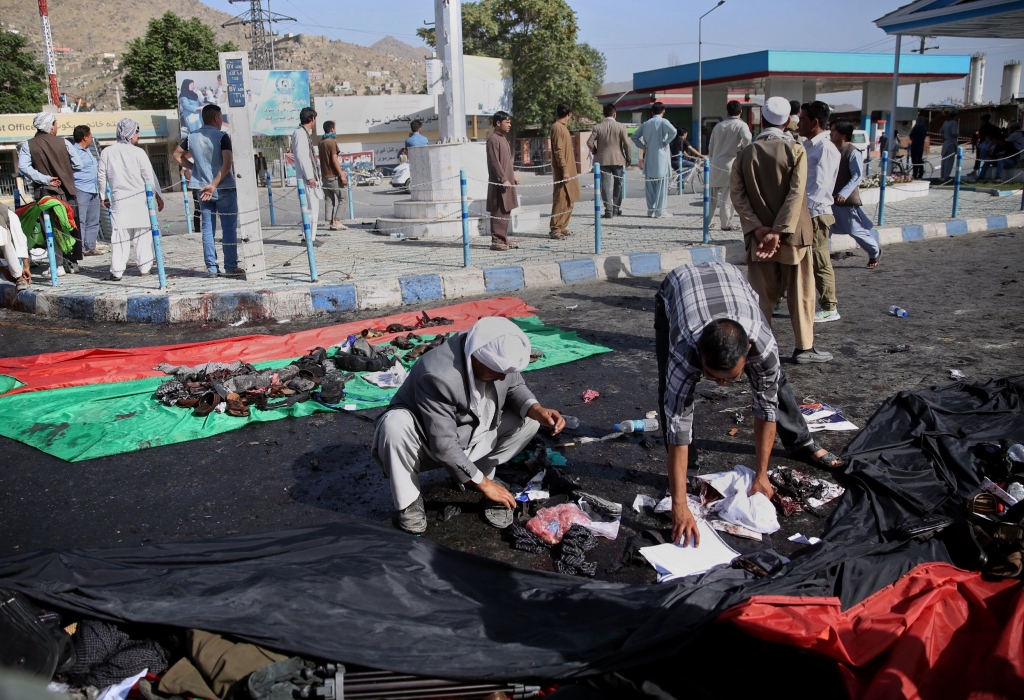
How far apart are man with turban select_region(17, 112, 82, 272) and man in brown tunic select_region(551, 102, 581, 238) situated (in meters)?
6.69

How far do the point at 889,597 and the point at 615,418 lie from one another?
8.13 feet

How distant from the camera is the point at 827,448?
4344 millimetres

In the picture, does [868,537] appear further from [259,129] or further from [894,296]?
[259,129]

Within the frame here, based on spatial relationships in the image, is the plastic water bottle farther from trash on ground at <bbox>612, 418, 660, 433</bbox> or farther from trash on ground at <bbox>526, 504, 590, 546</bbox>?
trash on ground at <bbox>526, 504, 590, 546</bbox>

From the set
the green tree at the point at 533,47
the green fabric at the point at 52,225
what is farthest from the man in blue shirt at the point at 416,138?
the green tree at the point at 533,47

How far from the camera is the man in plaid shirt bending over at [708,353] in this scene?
9.54 ft

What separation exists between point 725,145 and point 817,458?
7.96 m

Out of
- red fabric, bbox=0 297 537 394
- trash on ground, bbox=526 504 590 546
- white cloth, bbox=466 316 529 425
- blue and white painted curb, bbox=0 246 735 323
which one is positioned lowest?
trash on ground, bbox=526 504 590 546

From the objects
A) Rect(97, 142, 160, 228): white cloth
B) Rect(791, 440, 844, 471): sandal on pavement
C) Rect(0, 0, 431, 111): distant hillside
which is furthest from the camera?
Rect(0, 0, 431, 111): distant hillside

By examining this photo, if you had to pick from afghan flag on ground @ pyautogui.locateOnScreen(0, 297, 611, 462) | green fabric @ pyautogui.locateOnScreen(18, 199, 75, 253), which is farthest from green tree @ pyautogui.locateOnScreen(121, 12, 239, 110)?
afghan flag on ground @ pyautogui.locateOnScreen(0, 297, 611, 462)

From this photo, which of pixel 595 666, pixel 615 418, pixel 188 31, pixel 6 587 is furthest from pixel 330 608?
pixel 188 31

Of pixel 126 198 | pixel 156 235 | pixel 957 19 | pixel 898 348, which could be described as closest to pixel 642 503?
pixel 898 348

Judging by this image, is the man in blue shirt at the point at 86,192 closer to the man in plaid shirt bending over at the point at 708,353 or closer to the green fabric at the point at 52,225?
the green fabric at the point at 52,225

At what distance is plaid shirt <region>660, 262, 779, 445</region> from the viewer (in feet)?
10.3
